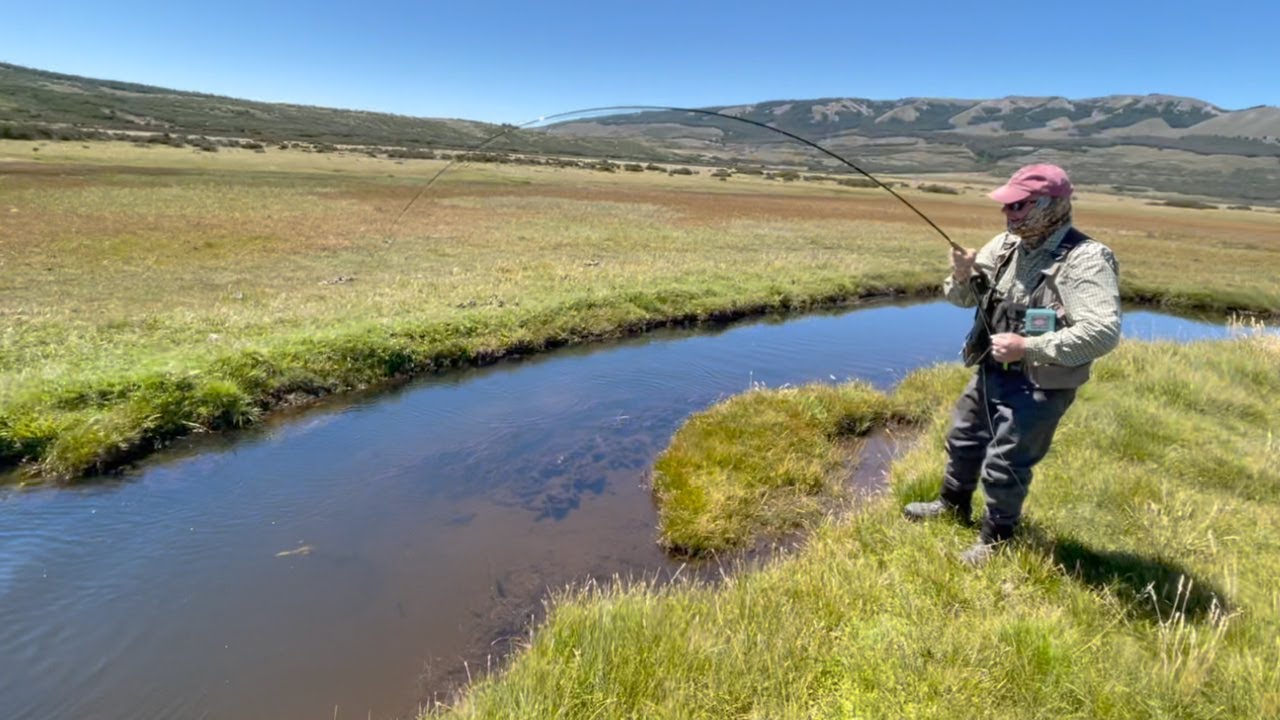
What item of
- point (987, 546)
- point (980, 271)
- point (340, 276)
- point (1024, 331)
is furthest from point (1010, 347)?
point (340, 276)

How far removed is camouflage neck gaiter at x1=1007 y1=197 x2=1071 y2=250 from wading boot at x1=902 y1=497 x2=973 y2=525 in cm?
256

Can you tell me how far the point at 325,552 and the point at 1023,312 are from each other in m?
6.88

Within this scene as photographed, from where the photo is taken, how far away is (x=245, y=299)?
16328 mm

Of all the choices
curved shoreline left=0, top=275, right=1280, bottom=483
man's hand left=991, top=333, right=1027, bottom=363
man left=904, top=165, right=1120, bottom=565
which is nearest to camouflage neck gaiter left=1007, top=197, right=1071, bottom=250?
man left=904, top=165, right=1120, bottom=565

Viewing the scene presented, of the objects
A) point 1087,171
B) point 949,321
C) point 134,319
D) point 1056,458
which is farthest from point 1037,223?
point 1087,171

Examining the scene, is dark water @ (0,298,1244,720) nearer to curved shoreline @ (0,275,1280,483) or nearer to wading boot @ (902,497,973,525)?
curved shoreline @ (0,275,1280,483)

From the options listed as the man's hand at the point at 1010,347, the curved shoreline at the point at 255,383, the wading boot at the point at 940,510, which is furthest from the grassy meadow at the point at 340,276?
the man's hand at the point at 1010,347

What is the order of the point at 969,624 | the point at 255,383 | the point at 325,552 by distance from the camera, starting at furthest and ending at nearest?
1. the point at 255,383
2. the point at 325,552
3. the point at 969,624

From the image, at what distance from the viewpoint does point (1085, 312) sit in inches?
175

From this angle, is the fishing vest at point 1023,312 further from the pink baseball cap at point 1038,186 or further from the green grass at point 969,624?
the green grass at point 969,624

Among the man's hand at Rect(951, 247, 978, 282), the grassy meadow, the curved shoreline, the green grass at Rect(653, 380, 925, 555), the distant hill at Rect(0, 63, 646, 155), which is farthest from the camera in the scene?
the distant hill at Rect(0, 63, 646, 155)

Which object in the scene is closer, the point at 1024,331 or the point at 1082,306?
the point at 1082,306

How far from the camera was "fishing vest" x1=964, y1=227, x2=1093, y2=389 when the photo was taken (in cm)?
473

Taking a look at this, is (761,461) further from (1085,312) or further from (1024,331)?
(1085,312)
